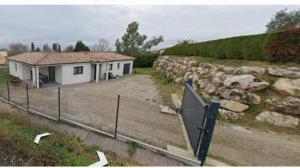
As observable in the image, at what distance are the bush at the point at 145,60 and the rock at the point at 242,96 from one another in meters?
21.5

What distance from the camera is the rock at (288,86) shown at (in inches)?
244

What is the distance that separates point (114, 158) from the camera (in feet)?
13.4

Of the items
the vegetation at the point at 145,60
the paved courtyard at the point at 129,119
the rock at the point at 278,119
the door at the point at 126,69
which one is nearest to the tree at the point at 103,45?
the vegetation at the point at 145,60

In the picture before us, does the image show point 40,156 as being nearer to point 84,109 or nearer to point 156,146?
point 156,146

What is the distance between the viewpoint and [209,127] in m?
3.69

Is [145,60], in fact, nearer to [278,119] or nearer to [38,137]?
[278,119]

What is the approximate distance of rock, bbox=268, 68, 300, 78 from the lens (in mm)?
6434

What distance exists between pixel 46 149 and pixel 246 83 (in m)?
7.98

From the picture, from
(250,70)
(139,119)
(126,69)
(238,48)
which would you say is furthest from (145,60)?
(139,119)

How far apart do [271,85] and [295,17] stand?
55.1 feet

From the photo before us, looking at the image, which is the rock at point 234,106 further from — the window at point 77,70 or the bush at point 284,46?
the window at point 77,70

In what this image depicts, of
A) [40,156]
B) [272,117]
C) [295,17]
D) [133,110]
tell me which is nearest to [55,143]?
[40,156]

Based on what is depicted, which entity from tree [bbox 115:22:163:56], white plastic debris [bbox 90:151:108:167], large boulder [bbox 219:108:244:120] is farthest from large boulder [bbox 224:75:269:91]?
tree [bbox 115:22:163:56]

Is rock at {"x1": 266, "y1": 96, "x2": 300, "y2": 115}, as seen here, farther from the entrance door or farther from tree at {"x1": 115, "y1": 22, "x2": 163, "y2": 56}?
tree at {"x1": 115, "y1": 22, "x2": 163, "y2": 56}
